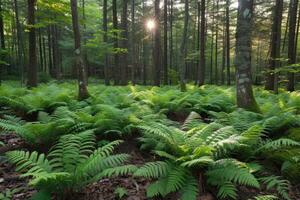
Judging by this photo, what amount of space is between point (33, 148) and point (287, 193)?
14.2ft

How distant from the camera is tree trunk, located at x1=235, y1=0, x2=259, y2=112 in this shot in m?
6.22

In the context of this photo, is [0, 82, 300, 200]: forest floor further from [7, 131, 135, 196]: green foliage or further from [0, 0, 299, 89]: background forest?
[0, 0, 299, 89]: background forest

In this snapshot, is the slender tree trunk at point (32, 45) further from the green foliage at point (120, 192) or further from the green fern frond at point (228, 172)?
the green fern frond at point (228, 172)

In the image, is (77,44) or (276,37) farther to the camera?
(276,37)

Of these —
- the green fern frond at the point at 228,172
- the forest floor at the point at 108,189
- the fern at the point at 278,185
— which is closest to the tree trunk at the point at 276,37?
the fern at the point at 278,185

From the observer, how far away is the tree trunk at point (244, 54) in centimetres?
622

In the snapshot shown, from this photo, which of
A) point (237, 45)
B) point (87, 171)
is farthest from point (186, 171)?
point (237, 45)

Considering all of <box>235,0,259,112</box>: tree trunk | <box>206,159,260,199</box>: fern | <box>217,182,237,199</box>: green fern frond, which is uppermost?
<box>235,0,259,112</box>: tree trunk

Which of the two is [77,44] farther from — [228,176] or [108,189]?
[228,176]

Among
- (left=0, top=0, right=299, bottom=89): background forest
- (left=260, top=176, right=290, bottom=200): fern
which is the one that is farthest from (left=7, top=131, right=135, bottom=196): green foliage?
(left=0, top=0, right=299, bottom=89): background forest

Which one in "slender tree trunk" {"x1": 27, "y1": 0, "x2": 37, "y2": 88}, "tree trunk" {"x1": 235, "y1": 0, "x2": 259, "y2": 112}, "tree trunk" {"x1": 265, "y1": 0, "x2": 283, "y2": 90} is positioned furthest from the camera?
"tree trunk" {"x1": 265, "y1": 0, "x2": 283, "y2": 90}

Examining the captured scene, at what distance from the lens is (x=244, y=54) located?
632cm

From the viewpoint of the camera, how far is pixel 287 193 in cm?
379

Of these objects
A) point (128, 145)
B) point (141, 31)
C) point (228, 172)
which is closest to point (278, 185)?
point (228, 172)
